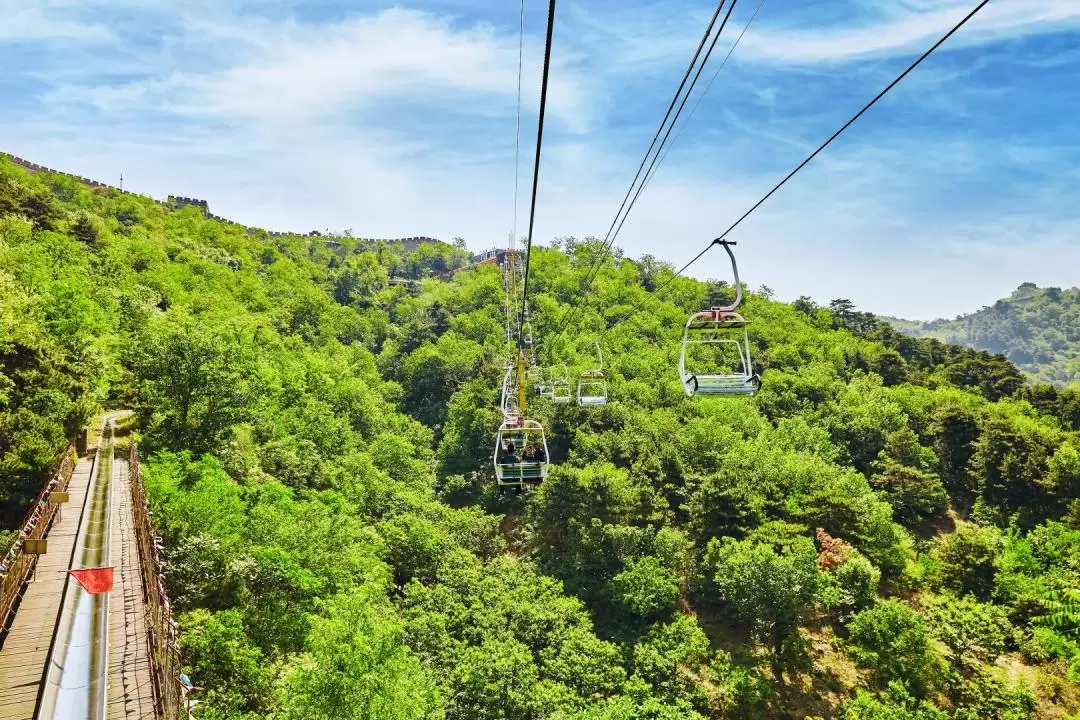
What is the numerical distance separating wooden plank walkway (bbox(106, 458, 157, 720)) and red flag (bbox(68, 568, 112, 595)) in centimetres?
59

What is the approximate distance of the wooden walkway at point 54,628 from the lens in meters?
10.9

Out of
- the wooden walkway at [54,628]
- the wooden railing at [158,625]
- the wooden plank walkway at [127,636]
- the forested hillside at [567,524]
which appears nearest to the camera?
the wooden walkway at [54,628]

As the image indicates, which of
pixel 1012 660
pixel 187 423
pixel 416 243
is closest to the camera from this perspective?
Result: pixel 187 423

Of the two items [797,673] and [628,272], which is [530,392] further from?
[628,272]

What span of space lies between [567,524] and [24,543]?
3146 centimetres

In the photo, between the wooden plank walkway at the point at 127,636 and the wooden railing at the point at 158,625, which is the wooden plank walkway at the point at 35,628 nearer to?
the wooden plank walkway at the point at 127,636

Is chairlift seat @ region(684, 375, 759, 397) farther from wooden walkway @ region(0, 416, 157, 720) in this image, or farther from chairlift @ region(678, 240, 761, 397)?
wooden walkway @ region(0, 416, 157, 720)

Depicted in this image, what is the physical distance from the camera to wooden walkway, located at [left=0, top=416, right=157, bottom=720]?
429 inches

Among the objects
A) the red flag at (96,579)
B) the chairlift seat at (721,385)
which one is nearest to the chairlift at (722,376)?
the chairlift seat at (721,385)

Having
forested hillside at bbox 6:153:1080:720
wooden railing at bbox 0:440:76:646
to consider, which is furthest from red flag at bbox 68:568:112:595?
forested hillside at bbox 6:153:1080:720

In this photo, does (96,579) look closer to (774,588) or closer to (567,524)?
(774,588)

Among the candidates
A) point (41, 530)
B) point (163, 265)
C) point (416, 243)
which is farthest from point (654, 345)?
point (416, 243)

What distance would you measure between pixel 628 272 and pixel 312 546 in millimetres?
90854

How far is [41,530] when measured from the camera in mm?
17078
